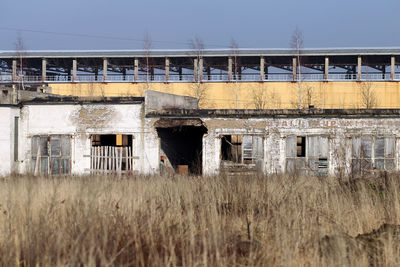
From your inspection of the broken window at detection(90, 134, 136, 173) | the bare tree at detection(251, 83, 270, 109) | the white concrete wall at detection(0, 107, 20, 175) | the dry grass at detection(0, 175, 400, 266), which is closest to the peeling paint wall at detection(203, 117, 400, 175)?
the broken window at detection(90, 134, 136, 173)

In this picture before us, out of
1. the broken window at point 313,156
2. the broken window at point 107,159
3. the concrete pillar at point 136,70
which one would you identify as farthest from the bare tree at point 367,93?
the broken window at point 107,159

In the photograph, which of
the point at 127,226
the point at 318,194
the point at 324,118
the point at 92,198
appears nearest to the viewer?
the point at 92,198

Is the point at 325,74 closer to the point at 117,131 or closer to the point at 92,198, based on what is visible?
the point at 117,131

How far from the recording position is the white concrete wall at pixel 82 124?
18500mm

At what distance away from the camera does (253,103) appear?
38156 mm

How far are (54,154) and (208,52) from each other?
22663mm

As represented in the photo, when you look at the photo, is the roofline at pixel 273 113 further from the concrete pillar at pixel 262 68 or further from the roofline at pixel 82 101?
the concrete pillar at pixel 262 68

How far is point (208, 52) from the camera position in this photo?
39.3 meters

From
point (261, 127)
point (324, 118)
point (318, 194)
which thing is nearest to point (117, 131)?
point (261, 127)

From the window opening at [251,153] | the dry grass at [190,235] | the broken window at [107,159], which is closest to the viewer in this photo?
the dry grass at [190,235]

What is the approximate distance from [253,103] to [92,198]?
3365cm

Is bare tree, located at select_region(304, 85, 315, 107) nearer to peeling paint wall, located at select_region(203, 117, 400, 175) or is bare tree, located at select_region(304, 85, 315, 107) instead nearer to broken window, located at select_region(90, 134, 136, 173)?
peeling paint wall, located at select_region(203, 117, 400, 175)

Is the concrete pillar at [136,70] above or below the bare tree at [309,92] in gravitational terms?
above

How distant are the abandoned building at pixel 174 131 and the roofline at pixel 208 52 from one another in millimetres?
20199
